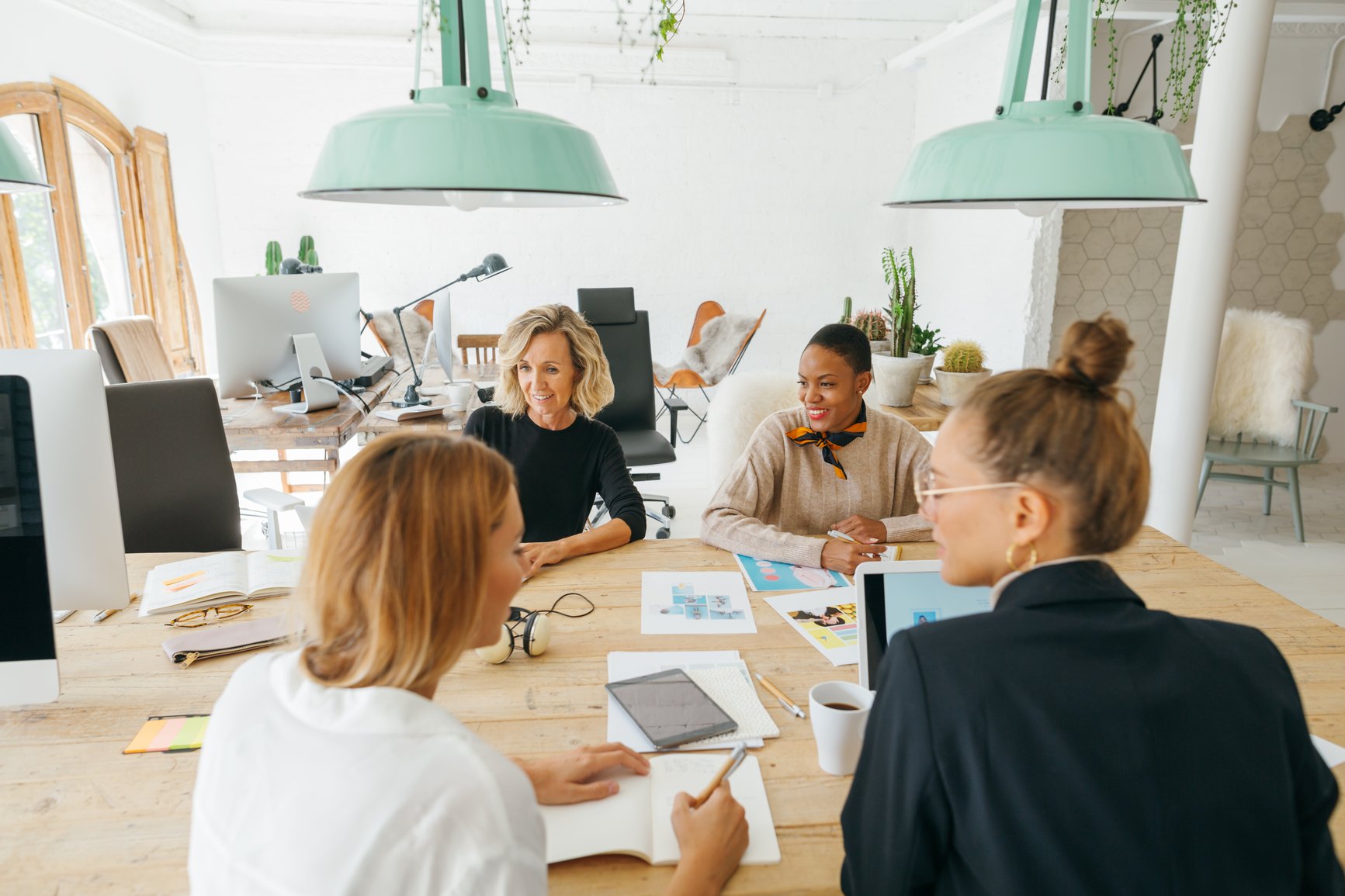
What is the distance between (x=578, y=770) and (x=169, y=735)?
2.01ft

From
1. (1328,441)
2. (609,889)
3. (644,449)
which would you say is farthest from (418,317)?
(1328,441)

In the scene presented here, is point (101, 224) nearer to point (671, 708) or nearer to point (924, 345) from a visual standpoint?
point (924, 345)

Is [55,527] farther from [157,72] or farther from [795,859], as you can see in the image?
[157,72]

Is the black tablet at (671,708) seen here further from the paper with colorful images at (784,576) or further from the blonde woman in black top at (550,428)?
the blonde woman in black top at (550,428)

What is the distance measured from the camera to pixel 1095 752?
737mm

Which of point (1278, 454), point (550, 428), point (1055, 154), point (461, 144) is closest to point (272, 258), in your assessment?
point (550, 428)

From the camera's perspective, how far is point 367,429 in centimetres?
296

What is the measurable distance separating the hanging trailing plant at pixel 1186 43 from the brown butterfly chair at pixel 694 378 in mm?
2424

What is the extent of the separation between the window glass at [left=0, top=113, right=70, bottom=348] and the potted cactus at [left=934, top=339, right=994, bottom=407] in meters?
4.22

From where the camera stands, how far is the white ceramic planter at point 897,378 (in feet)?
10.3

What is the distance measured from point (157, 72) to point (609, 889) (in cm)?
610

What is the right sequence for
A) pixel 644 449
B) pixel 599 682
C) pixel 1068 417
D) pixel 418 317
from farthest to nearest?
pixel 418 317 < pixel 644 449 < pixel 599 682 < pixel 1068 417

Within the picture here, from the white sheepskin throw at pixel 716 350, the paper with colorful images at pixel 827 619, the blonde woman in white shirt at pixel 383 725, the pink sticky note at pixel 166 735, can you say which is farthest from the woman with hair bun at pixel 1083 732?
the white sheepskin throw at pixel 716 350

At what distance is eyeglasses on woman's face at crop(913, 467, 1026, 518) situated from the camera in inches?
34.5
